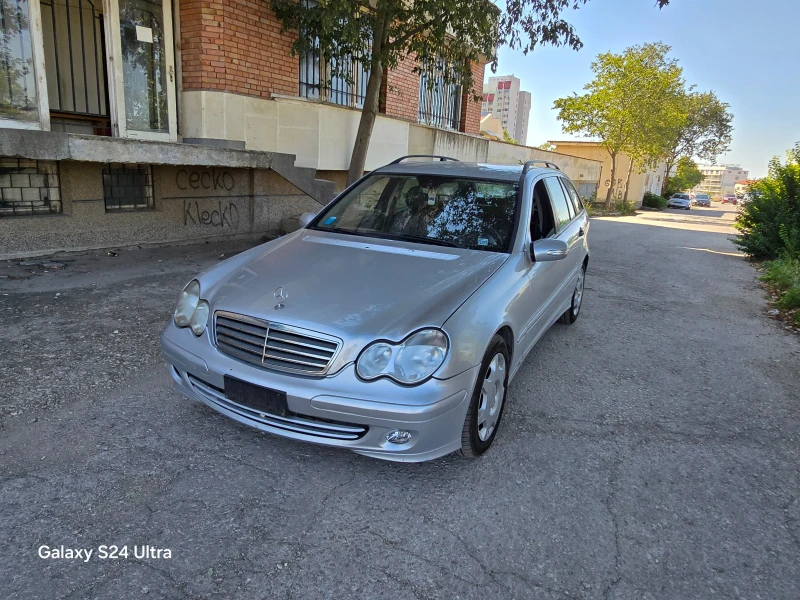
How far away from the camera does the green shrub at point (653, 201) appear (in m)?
44.8

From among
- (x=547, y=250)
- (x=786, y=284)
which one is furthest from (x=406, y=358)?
(x=786, y=284)

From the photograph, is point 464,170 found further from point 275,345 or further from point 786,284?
point 786,284

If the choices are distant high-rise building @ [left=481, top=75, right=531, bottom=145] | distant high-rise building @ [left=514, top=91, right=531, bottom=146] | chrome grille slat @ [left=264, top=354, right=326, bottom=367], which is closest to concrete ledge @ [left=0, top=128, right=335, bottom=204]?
chrome grille slat @ [left=264, top=354, right=326, bottom=367]

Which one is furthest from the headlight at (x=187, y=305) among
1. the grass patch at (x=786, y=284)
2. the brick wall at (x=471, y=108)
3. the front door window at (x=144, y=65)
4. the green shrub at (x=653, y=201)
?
the green shrub at (x=653, y=201)

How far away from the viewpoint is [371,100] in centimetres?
889

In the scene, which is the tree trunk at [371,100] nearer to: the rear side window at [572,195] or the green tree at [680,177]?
the rear side window at [572,195]

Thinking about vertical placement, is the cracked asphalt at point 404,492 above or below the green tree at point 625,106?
below

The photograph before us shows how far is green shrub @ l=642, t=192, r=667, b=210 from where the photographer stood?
1763 inches

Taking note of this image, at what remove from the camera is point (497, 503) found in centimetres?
275

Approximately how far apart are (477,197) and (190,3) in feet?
21.5

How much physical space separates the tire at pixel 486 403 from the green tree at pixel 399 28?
19.0ft

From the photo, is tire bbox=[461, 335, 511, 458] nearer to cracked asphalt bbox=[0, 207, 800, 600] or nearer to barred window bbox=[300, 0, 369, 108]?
cracked asphalt bbox=[0, 207, 800, 600]

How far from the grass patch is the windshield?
4903mm

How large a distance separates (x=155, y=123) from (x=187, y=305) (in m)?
6.08
